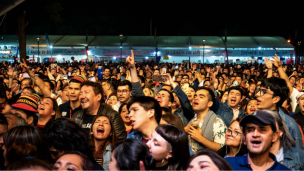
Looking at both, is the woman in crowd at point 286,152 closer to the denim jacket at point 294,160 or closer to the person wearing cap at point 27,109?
the denim jacket at point 294,160

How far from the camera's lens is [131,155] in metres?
2.52

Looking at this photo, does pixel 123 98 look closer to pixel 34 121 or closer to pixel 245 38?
pixel 34 121

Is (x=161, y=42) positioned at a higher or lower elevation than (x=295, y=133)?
higher

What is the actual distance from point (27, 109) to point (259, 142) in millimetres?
3570

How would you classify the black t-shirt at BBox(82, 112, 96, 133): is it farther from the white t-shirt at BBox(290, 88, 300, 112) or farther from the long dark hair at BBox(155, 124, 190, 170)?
the white t-shirt at BBox(290, 88, 300, 112)

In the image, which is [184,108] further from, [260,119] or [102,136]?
[260,119]

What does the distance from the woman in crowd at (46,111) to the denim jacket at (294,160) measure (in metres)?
3.60

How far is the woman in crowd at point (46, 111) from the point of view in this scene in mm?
5012

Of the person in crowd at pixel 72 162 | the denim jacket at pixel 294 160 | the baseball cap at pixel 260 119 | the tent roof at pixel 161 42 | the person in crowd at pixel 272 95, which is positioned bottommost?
the denim jacket at pixel 294 160

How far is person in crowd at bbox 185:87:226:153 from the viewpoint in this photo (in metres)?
4.07

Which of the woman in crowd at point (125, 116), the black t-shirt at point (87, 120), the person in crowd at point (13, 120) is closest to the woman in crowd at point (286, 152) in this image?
the black t-shirt at point (87, 120)

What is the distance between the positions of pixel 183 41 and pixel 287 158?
132 ft

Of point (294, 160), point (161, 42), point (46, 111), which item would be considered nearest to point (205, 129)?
point (294, 160)
